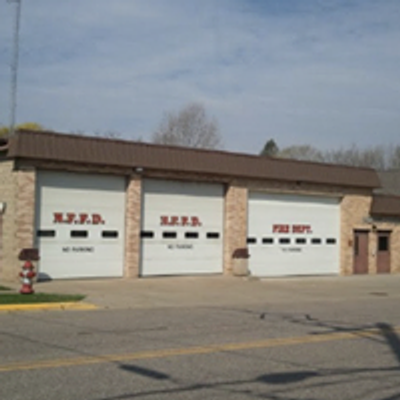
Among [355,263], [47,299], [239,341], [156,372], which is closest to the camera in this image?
[156,372]

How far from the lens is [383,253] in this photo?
33.2 meters

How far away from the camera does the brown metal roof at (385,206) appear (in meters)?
32.4

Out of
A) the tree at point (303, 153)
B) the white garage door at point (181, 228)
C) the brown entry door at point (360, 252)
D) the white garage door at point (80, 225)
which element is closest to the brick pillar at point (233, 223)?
the white garage door at point (181, 228)

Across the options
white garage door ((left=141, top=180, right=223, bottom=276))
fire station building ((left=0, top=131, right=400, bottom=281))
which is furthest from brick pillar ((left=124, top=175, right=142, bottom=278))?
white garage door ((left=141, top=180, right=223, bottom=276))

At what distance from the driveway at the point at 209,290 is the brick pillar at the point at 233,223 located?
1079mm

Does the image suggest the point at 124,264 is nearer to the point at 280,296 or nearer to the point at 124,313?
the point at 280,296

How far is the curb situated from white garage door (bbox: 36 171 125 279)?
18.5ft

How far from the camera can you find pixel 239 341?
11805mm

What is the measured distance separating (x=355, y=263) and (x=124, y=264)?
489 inches

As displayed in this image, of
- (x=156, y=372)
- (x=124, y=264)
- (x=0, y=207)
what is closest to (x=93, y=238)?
(x=124, y=264)

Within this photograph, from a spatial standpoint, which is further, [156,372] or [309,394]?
[156,372]

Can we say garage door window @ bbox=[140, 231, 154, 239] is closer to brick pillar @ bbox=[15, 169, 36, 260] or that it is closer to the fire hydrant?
brick pillar @ bbox=[15, 169, 36, 260]

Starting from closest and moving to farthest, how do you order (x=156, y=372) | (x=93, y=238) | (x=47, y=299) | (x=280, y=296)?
(x=156, y=372), (x=47, y=299), (x=280, y=296), (x=93, y=238)

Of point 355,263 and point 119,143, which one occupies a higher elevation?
point 119,143
